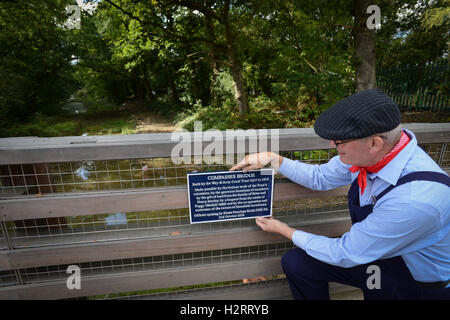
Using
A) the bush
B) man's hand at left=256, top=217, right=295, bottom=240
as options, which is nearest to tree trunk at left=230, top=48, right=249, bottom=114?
the bush

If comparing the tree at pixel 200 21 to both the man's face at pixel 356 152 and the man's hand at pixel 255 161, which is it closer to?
the man's hand at pixel 255 161

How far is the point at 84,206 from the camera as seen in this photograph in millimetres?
1894

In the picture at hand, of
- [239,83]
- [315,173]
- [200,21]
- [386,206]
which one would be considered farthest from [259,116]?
[386,206]

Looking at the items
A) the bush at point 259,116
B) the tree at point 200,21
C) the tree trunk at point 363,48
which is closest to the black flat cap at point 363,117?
the tree trunk at point 363,48

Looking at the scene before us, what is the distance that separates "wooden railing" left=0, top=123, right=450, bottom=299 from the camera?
1.82 metres

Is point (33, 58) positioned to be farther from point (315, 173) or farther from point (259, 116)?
point (315, 173)

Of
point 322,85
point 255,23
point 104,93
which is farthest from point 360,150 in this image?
point 104,93

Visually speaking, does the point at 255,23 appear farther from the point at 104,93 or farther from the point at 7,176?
the point at 104,93

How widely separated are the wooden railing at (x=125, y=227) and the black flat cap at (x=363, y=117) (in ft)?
1.69

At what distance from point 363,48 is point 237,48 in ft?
20.8

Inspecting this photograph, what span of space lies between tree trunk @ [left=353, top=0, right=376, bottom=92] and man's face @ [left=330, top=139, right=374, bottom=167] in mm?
7588

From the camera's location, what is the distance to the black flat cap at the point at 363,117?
1414mm

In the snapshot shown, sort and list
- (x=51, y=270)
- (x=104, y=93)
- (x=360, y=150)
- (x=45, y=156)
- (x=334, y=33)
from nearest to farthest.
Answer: (x=360, y=150) → (x=45, y=156) → (x=51, y=270) → (x=334, y=33) → (x=104, y=93)

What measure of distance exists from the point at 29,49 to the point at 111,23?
17.4 feet
